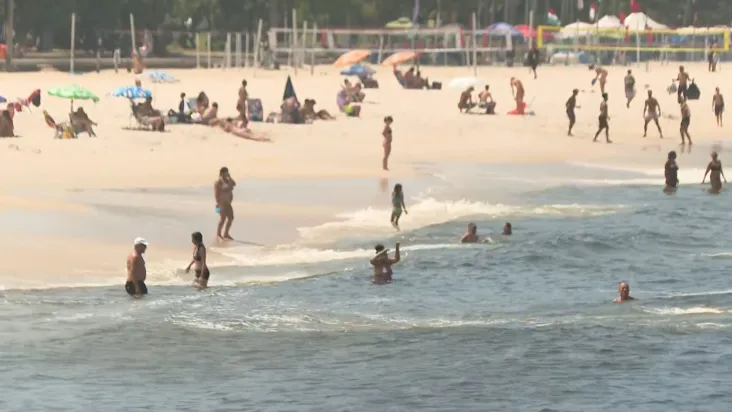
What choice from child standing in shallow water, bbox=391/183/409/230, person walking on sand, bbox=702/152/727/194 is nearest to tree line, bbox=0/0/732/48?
person walking on sand, bbox=702/152/727/194

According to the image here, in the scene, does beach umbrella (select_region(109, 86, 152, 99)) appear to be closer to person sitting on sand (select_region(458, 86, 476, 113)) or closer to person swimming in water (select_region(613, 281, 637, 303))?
person sitting on sand (select_region(458, 86, 476, 113))

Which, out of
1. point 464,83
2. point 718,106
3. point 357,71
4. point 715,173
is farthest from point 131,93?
point 357,71

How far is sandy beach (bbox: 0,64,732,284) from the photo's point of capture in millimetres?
26078

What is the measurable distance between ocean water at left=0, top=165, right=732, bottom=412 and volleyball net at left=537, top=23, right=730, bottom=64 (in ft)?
160

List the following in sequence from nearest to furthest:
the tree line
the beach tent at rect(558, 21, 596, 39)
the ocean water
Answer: the ocean water → the tree line → the beach tent at rect(558, 21, 596, 39)

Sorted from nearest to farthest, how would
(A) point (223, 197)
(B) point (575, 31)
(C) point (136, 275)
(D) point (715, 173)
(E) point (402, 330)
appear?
(E) point (402, 330), (C) point (136, 275), (A) point (223, 197), (D) point (715, 173), (B) point (575, 31)

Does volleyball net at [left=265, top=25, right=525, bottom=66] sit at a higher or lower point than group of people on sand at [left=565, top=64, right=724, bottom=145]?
higher

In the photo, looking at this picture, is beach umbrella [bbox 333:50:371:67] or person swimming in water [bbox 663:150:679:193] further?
beach umbrella [bbox 333:50:371:67]

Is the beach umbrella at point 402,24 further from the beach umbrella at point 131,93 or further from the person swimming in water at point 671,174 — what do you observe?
the person swimming in water at point 671,174

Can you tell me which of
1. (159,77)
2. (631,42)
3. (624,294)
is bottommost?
(624,294)

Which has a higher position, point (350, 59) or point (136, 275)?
point (350, 59)

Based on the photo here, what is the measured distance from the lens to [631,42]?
85.5 meters

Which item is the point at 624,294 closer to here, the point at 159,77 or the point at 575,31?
the point at 159,77

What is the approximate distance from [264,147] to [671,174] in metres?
10.5
